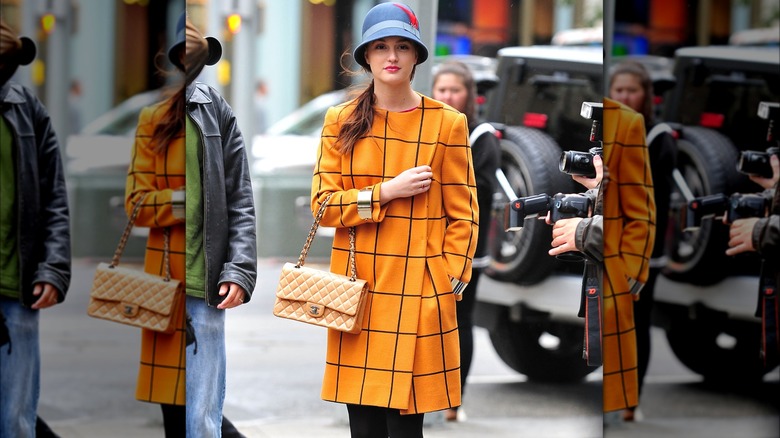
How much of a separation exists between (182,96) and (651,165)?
1729 mm

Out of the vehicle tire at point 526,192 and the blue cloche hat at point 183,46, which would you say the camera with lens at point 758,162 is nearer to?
the vehicle tire at point 526,192

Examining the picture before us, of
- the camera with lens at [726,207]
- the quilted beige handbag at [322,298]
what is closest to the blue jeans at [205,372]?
the quilted beige handbag at [322,298]

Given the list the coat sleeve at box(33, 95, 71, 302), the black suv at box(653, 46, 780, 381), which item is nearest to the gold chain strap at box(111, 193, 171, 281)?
the coat sleeve at box(33, 95, 71, 302)

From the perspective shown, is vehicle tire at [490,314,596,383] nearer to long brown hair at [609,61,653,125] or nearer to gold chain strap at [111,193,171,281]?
long brown hair at [609,61,653,125]

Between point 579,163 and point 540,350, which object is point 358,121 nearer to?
point 579,163

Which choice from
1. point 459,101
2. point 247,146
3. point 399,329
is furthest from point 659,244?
point 247,146

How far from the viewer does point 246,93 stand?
358 cm

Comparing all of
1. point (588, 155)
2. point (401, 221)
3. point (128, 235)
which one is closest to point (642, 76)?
point (588, 155)

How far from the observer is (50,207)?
3.96 metres

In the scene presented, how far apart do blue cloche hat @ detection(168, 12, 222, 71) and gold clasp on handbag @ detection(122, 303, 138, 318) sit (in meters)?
0.85

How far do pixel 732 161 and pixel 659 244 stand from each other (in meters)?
0.42

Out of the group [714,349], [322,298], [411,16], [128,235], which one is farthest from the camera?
[714,349]

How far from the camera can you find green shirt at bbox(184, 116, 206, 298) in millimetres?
3527

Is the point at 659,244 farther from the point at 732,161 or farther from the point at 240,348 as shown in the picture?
the point at 240,348
